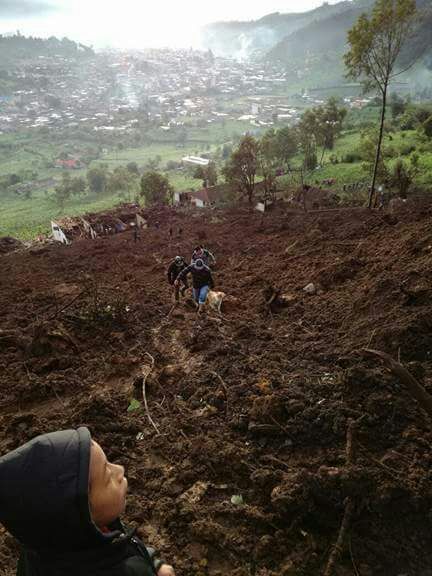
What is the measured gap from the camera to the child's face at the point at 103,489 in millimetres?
1732

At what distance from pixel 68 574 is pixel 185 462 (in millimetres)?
2713

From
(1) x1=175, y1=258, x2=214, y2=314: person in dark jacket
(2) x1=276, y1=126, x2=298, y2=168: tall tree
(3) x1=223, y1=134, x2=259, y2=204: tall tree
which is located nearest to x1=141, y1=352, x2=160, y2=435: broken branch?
(1) x1=175, y1=258, x2=214, y2=314: person in dark jacket

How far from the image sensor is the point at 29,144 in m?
140

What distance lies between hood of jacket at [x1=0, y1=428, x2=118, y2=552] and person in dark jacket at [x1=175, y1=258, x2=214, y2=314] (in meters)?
7.10

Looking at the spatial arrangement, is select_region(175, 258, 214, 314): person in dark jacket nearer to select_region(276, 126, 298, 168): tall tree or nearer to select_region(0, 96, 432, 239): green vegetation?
select_region(0, 96, 432, 239): green vegetation

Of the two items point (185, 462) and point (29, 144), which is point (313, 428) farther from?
point (29, 144)

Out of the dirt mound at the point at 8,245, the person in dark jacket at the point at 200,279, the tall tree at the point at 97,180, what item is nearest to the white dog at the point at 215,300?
the person in dark jacket at the point at 200,279

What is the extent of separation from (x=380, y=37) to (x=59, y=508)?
17.9 metres

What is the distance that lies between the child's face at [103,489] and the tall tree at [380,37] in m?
16.0

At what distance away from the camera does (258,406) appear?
452 cm

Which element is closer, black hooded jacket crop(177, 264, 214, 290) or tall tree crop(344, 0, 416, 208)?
black hooded jacket crop(177, 264, 214, 290)

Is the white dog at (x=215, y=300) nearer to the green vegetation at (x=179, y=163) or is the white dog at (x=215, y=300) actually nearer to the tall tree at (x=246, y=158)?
the green vegetation at (x=179, y=163)

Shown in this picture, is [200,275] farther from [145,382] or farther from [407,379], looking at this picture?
[407,379]

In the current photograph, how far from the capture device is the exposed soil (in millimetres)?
3275
